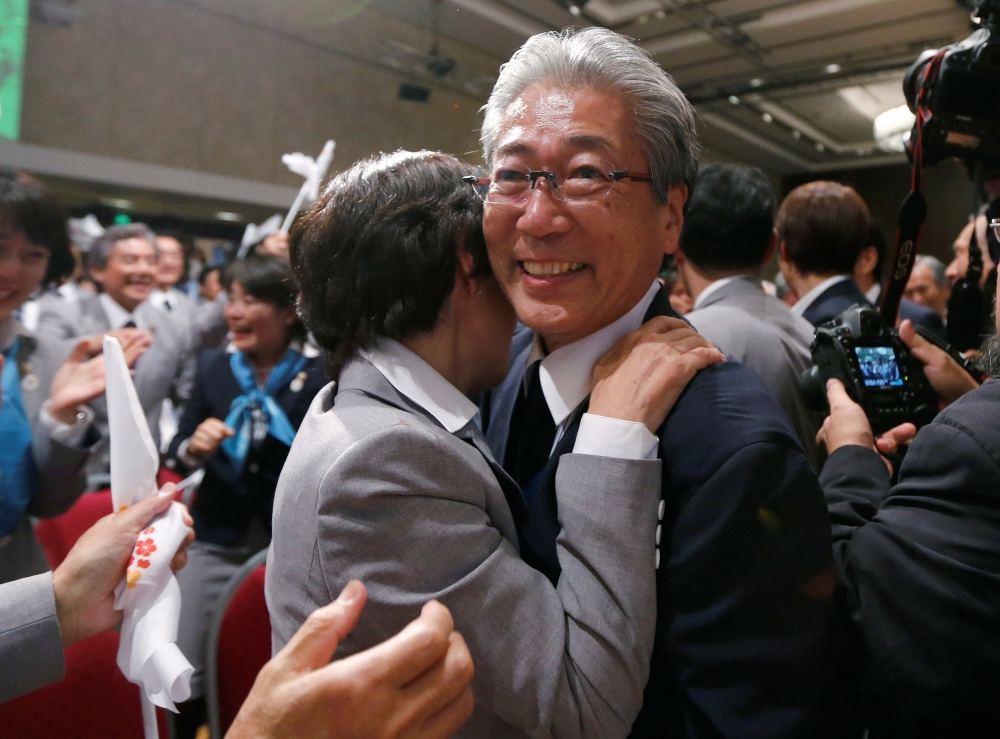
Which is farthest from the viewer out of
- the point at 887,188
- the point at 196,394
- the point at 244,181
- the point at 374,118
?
the point at 887,188

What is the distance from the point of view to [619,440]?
0.86 meters

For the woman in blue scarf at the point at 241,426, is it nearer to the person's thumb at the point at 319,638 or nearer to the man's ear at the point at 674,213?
the man's ear at the point at 674,213

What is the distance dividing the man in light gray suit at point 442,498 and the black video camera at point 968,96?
27.0 inches

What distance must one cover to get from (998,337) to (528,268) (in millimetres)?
682

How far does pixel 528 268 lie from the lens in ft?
3.41

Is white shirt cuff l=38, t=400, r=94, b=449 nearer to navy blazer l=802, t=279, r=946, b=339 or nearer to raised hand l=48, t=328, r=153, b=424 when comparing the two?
raised hand l=48, t=328, r=153, b=424

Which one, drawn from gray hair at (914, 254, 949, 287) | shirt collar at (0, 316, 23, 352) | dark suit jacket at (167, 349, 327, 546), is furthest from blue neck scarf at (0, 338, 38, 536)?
gray hair at (914, 254, 949, 287)

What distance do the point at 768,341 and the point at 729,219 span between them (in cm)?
39

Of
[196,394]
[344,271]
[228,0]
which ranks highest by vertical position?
[228,0]

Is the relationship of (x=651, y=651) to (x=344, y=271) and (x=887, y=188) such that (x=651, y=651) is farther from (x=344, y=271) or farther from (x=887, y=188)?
(x=887, y=188)

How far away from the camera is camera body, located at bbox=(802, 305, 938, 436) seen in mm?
1245

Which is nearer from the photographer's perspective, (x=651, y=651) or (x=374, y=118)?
(x=651, y=651)

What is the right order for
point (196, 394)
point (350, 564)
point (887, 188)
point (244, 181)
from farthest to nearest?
point (887, 188) → point (244, 181) → point (196, 394) → point (350, 564)

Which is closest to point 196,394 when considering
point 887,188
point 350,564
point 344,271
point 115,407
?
point 115,407
